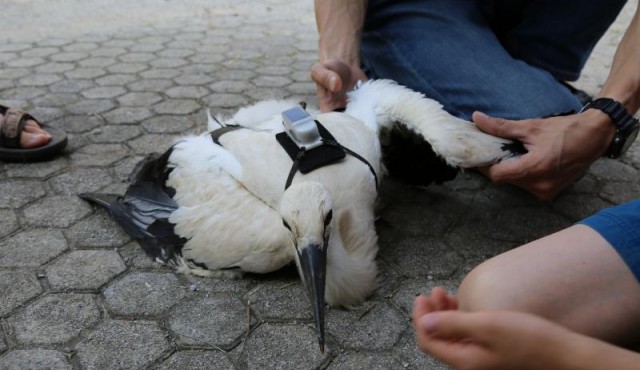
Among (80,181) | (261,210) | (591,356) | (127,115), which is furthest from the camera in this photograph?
(127,115)

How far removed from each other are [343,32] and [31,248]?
173 centimetres

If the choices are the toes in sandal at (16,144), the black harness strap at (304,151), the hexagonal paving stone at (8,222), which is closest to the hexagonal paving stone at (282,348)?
the black harness strap at (304,151)

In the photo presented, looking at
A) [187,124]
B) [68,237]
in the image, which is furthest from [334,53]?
[68,237]

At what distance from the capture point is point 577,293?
1.40 metres

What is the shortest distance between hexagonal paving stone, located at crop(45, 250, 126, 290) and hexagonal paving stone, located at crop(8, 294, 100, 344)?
0.07 meters

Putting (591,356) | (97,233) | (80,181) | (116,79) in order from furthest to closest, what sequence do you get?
1. (116,79)
2. (80,181)
3. (97,233)
4. (591,356)

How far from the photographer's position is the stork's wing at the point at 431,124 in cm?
221

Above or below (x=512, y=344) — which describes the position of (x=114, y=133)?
below

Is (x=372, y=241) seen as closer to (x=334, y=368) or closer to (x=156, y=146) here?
(x=334, y=368)

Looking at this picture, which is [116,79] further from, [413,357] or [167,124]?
[413,357]

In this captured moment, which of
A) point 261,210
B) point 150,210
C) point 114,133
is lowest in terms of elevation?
point 114,133

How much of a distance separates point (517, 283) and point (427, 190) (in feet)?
4.87

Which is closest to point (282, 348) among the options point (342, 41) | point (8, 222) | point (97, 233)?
point (97, 233)

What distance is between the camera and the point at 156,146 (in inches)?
127
